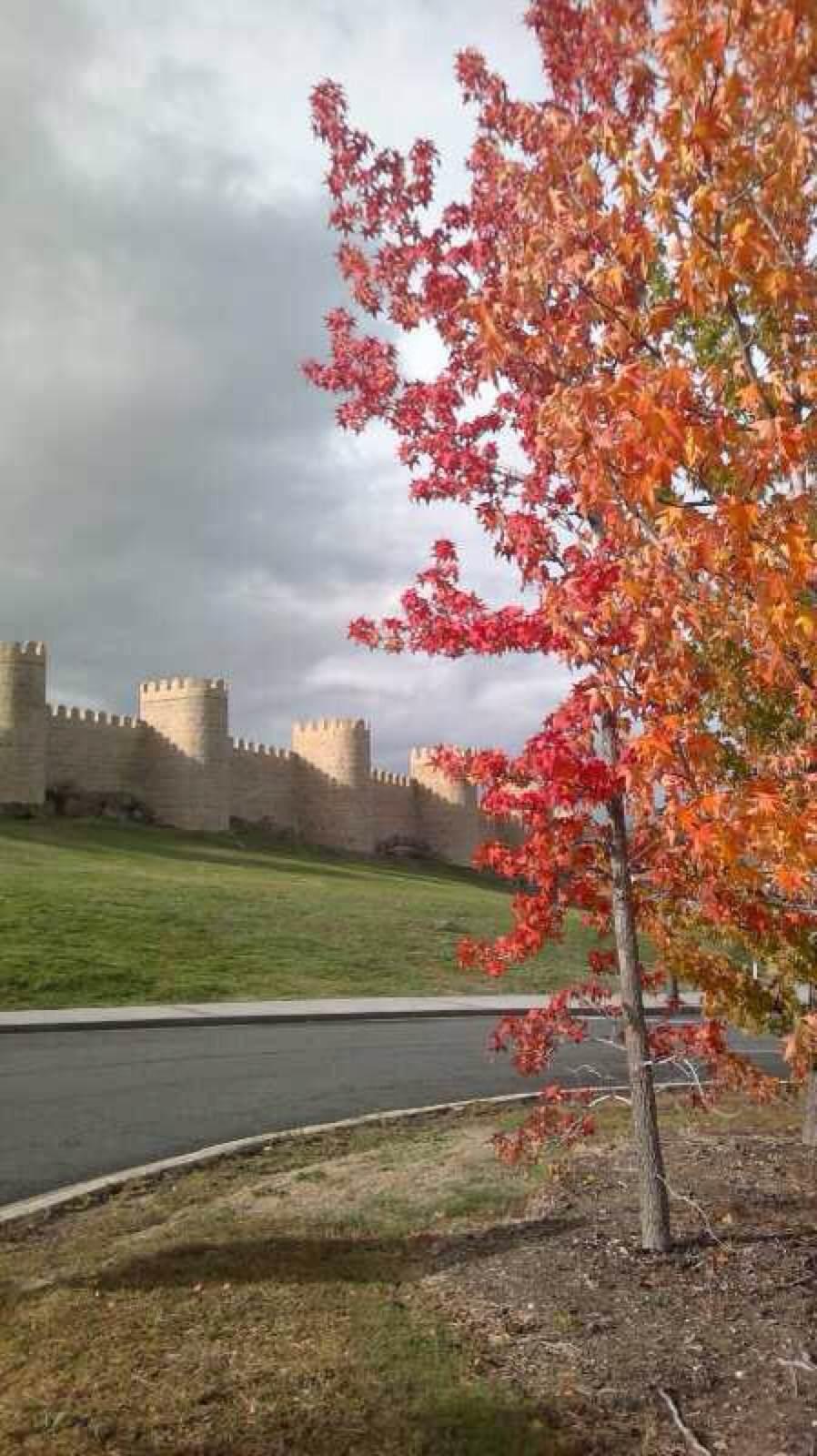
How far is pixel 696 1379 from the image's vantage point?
4.11m

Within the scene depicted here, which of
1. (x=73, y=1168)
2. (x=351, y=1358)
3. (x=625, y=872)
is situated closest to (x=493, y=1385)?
(x=351, y=1358)

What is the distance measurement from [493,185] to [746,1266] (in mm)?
5088

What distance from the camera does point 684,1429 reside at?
3.76 m

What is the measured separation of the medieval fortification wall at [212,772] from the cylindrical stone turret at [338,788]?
5 centimetres

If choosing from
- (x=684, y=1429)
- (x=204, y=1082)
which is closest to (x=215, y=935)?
(x=204, y=1082)

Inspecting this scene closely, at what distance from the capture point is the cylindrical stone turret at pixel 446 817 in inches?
2450

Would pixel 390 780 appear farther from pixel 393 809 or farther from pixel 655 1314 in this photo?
pixel 655 1314

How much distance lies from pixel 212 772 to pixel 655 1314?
45.3 metres

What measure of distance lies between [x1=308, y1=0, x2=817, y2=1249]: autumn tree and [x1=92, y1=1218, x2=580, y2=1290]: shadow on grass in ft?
1.92

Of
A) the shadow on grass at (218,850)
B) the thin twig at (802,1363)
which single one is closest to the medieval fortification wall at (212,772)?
the shadow on grass at (218,850)

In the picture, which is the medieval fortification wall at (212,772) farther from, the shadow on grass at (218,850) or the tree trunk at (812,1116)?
the tree trunk at (812,1116)

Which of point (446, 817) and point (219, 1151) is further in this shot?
point (446, 817)

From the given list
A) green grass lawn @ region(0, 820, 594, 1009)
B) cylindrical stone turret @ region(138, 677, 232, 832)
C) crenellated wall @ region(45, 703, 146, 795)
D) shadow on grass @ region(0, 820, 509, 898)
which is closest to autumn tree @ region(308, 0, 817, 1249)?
green grass lawn @ region(0, 820, 594, 1009)

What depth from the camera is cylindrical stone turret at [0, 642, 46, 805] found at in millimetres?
42375
